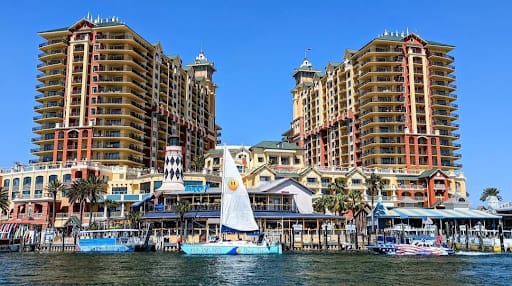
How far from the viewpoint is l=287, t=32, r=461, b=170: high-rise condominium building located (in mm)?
141250

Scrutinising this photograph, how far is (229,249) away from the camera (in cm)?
7269

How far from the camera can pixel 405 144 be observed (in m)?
140

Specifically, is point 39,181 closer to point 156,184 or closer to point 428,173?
point 156,184

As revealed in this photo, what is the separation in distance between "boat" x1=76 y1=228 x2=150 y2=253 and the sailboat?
52.4ft

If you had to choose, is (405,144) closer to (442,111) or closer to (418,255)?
(442,111)

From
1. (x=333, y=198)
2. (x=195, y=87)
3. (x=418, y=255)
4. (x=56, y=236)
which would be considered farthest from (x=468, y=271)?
(x=195, y=87)

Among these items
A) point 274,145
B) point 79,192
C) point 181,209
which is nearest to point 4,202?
point 79,192

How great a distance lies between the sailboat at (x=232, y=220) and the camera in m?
72.9

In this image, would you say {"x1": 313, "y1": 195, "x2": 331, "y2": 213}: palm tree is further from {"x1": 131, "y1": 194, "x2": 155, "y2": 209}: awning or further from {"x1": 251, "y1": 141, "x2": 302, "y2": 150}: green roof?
{"x1": 251, "y1": 141, "x2": 302, "y2": 150}: green roof

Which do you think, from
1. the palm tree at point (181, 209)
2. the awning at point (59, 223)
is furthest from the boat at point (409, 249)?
the awning at point (59, 223)

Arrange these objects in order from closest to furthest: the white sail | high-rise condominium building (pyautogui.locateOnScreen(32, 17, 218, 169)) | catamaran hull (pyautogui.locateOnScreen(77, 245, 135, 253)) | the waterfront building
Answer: the white sail → catamaran hull (pyautogui.locateOnScreen(77, 245, 135, 253)) → the waterfront building → high-rise condominium building (pyautogui.locateOnScreen(32, 17, 218, 169))

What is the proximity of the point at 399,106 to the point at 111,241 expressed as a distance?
8507 centimetres

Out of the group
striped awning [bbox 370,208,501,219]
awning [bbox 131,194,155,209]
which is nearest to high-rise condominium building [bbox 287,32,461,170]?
striped awning [bbox 370,208,501,219]

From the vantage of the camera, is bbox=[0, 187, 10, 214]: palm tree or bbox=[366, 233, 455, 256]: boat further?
bbox=[0, 187, 10, 214]: palm tree
